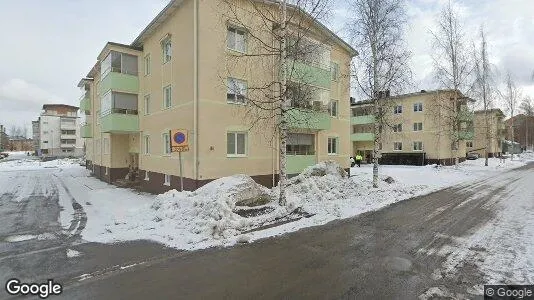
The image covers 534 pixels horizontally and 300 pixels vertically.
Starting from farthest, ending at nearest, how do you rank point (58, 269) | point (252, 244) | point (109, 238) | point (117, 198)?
1. point (117, 198)
2. point (109, 238)
3. point (252, 244)
4. point (58, 269)

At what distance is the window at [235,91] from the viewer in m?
16.5

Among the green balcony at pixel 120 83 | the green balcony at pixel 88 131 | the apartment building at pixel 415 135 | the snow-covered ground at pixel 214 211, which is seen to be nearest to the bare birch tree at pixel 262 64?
the snow-covered ground at pixel 214 211

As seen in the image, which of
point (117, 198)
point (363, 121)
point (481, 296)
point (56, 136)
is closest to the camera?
point (481, 296)

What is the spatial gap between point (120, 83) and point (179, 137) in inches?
467

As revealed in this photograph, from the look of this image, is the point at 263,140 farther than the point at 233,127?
Yes

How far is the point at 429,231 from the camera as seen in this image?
9.39 meters

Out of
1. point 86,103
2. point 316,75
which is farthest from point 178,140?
point 86,103

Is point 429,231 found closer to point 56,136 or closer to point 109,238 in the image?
point 109,238

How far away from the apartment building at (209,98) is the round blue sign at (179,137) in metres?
1.57

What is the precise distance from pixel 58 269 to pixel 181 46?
12.9m

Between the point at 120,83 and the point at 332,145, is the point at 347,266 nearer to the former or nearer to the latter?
the point at 332,145

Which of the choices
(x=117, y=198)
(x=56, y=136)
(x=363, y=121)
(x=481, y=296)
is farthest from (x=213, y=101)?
(x=56, y=136)

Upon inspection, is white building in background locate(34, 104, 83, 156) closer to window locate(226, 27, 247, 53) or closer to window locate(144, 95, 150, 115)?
window locate(144, 95, 150, 115)

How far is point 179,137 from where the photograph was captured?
1230cm
